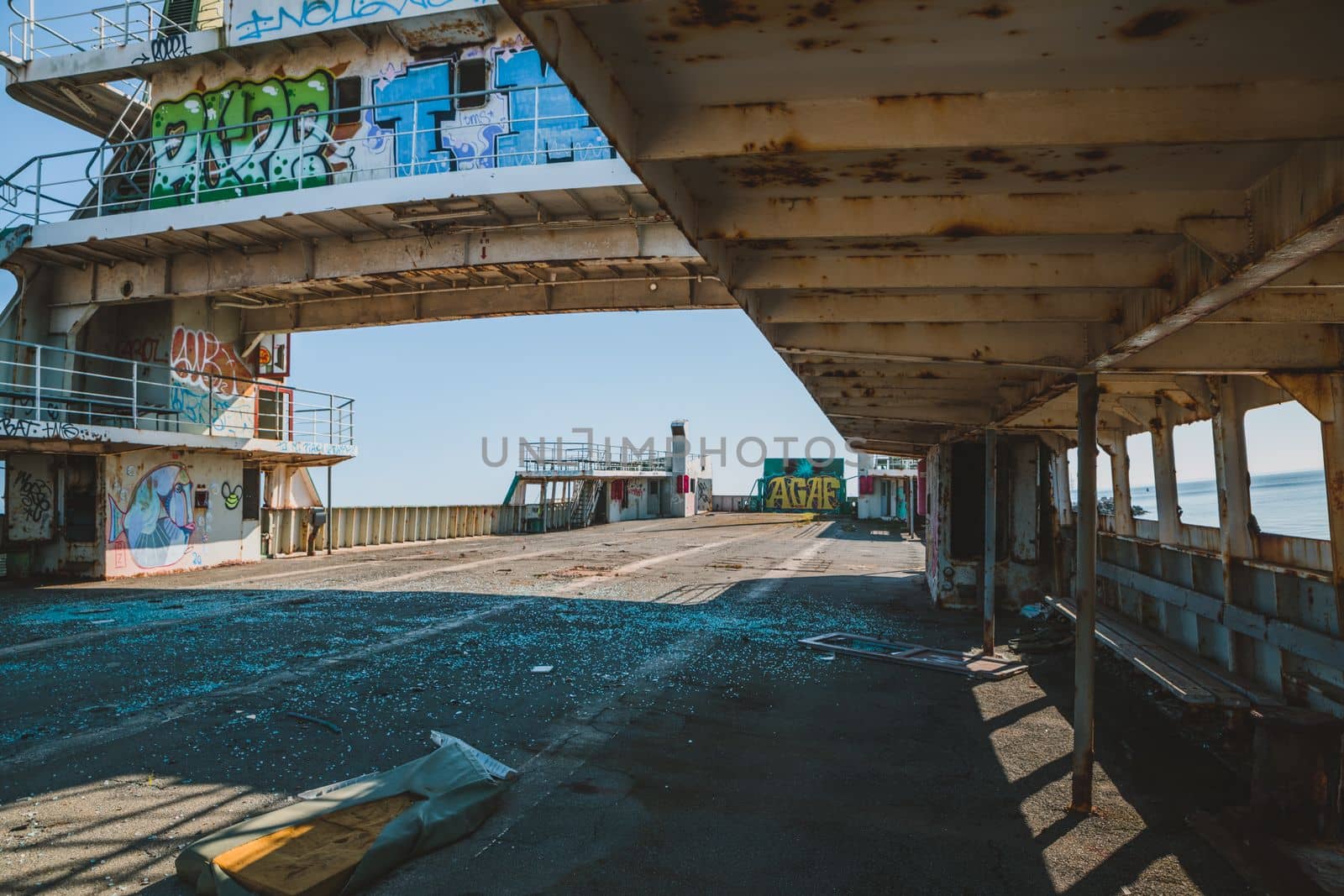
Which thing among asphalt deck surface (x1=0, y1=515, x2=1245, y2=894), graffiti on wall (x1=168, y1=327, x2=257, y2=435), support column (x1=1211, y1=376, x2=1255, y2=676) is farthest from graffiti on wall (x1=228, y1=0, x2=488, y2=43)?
support column (x1=1211, y1=376, x2=1255, y2=676)

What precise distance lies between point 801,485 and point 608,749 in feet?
171

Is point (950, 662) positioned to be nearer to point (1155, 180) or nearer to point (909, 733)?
point (909, 733)

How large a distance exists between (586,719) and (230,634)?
6379mm

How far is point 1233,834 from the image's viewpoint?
492 cm

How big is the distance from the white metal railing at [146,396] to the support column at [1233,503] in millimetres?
18134

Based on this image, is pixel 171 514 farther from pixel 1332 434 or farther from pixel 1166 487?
pixel 1332 434

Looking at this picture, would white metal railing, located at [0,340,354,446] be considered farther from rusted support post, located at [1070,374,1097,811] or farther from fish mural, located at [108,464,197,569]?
rusted support post, located at [1070,374,1097,811]

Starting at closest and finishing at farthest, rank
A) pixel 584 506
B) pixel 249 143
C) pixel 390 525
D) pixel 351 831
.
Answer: pixel 351 831 < pixel 249 143 < pixel 390 525 < pixel 584 506

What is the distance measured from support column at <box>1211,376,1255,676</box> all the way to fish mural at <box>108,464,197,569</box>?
1936 cm

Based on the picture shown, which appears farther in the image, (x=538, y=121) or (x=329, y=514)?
(x=329, y=514)

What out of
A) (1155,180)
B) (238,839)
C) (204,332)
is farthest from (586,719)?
(204,332)

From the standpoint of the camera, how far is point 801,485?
A: 189 ft

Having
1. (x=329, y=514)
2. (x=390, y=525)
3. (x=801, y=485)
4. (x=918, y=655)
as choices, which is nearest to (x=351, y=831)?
(x=918, y=655)

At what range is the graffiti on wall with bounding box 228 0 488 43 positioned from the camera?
55.2 feet
